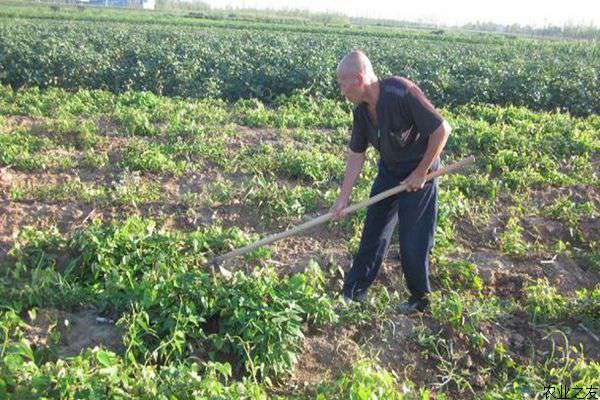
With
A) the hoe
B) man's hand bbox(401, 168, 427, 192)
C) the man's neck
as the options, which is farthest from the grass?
the man's neck

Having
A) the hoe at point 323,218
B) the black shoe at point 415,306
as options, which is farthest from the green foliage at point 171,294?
the black shoe at point 415,306

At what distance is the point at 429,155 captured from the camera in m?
3.55

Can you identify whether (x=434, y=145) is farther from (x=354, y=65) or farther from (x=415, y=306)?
(x=415, y=306)

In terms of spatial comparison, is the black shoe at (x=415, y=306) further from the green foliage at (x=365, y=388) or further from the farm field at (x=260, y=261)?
the green foliage at (x=365, y=388)

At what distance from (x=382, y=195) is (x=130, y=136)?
16.1 feet

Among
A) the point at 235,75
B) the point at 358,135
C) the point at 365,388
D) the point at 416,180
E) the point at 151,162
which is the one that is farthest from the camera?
the point at 235,75

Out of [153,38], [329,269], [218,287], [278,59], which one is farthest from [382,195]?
[153,38]

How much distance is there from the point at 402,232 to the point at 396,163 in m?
0.49

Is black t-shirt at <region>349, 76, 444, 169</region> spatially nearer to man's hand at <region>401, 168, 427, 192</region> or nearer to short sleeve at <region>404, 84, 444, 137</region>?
short sleeve at <region>404, 84, 444, 137</region>

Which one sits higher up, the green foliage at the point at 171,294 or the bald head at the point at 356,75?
the bald head at the point at 356,75

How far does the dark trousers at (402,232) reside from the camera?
376cm

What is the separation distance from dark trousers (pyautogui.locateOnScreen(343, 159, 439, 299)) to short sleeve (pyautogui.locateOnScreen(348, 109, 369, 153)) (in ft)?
0.64

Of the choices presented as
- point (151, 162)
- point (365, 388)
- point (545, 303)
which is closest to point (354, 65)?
point (365, 388)

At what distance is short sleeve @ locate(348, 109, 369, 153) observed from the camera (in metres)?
3.84
